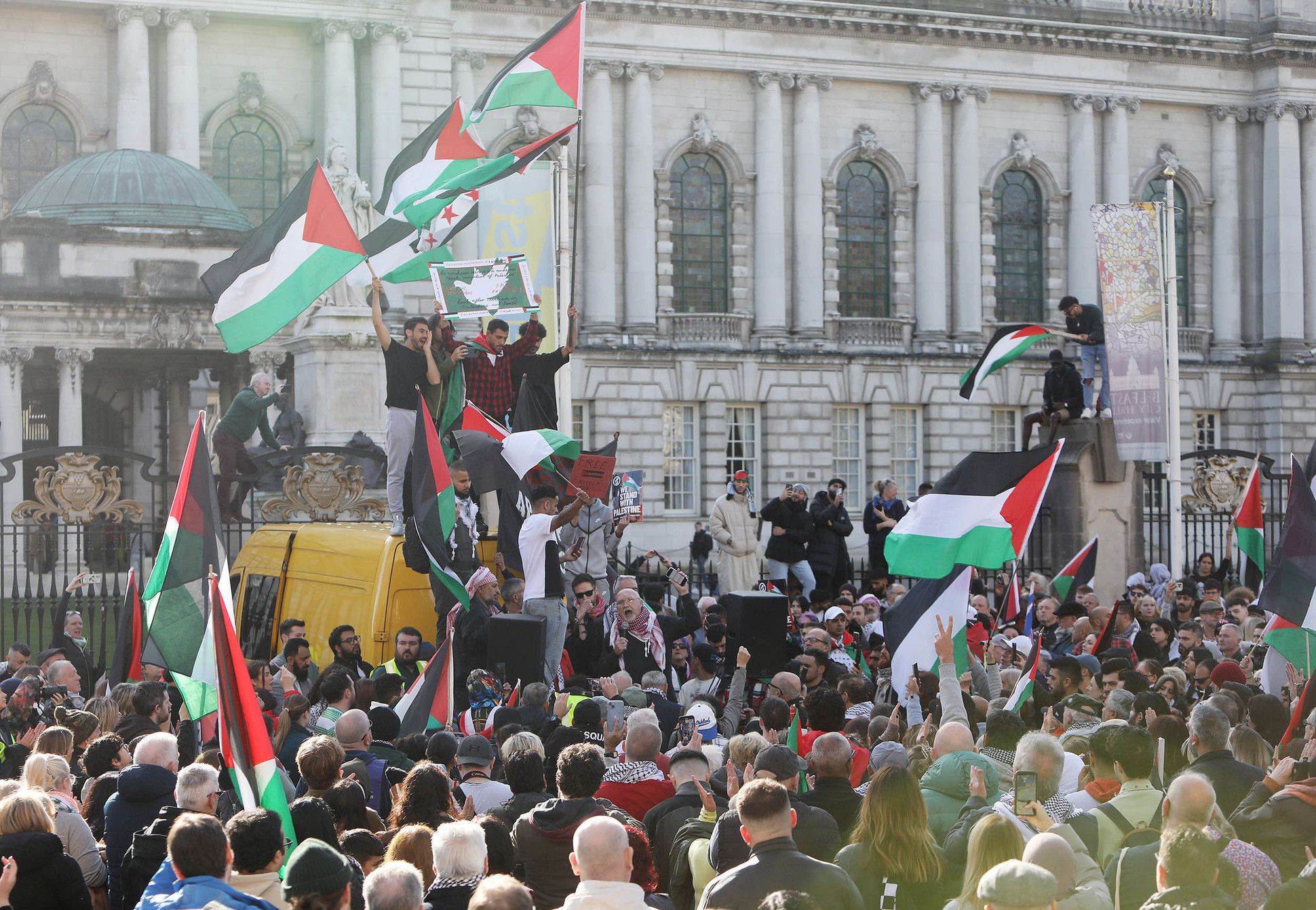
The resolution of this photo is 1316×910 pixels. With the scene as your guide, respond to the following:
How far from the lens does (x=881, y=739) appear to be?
1027cm

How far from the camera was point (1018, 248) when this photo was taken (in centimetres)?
5503

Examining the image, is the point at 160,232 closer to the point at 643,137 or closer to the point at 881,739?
the point at 881,739

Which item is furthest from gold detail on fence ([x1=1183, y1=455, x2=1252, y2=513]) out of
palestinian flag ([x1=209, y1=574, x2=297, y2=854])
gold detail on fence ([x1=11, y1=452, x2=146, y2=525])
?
palestinian flag ([x1=209, y1=574, x2=297, y2=854])

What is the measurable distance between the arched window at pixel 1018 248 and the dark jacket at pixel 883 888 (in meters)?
48.3

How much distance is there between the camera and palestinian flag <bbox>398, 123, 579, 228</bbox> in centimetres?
→ 1814

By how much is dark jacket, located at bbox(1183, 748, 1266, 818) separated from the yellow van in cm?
792

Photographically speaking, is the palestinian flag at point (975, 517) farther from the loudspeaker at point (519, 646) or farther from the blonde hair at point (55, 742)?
the blonde hair at point (55, 742)

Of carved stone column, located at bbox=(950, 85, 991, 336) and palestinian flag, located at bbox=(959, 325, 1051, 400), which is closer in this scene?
palestinian flag, located at bbox=(959, 325, 1051, 400)

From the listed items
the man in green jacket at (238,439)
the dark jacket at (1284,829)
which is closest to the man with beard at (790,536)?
the man in green jacket at (238,439)

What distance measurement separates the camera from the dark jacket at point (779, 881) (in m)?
6.84

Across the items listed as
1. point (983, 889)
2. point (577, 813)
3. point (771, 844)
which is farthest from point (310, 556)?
point (983, 889)

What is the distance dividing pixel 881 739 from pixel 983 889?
4.21m

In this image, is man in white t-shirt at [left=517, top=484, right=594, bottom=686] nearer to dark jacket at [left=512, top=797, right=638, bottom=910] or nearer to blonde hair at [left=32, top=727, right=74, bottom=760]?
blonde hair at [left=32, top=727, right=74, bottom=760]

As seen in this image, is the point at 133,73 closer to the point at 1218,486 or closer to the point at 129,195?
the point at 129,195
